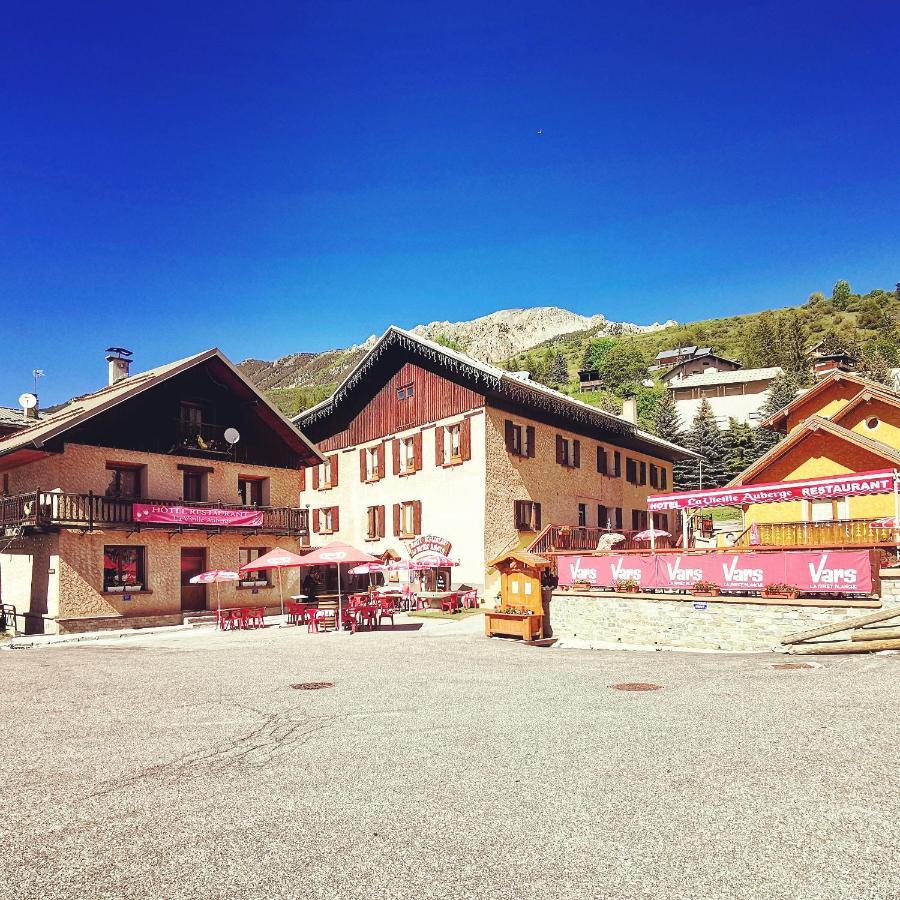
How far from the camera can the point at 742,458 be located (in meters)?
73.6

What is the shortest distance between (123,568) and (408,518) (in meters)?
12.8

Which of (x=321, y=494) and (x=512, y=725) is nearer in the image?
(x=512, y=725)

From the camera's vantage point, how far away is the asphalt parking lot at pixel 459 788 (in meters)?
5.53

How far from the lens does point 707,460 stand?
69.8 metres

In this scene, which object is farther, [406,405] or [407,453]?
[406,405]

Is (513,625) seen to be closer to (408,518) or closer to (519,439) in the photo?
(519,439)

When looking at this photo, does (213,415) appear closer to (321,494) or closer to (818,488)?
(321,494)

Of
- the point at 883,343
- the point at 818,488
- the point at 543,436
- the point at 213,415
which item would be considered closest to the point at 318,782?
the point at 818,488

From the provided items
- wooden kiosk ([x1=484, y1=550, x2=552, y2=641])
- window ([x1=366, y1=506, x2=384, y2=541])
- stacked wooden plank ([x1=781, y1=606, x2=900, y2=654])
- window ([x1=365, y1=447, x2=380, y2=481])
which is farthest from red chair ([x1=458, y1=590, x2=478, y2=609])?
stacked wooden plank ([x1=781, y1=606, x2=900, y2=654])

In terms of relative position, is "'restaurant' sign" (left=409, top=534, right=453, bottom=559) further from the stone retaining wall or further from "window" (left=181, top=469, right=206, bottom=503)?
the stone retaining wall

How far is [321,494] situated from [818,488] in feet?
88.6

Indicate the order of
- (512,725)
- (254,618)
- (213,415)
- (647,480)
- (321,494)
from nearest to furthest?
(512,725)
(254,618)
(213,415)
(321,494)
(647,480)

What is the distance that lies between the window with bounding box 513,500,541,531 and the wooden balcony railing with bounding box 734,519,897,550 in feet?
30.0

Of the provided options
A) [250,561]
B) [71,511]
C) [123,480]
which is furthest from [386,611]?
[71,511]
